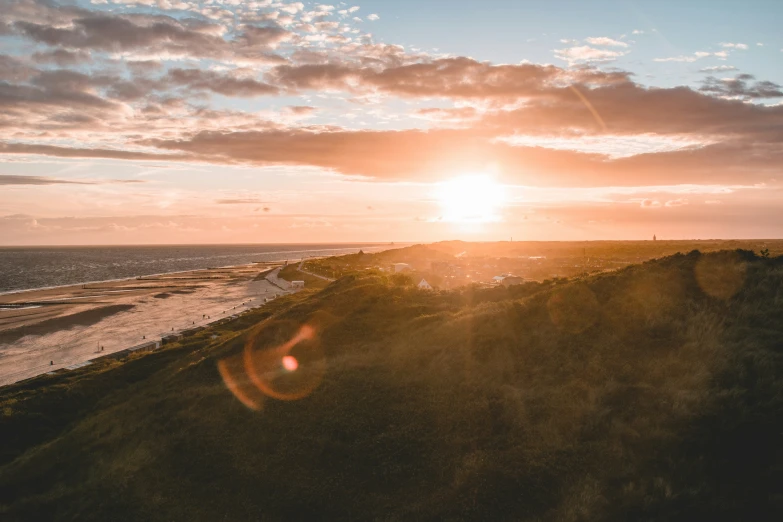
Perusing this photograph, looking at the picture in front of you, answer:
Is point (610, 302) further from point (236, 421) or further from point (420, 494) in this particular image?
point (236, 421)

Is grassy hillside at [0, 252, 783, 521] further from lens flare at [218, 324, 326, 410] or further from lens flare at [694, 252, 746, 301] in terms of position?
lens flare at [218, 324, 326, 410]

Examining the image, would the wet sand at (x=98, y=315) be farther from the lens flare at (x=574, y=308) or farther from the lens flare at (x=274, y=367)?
the lens flare at (x=574, y=308)

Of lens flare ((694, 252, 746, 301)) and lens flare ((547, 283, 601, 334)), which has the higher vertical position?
lens flare ((694, 252, 746, 301))

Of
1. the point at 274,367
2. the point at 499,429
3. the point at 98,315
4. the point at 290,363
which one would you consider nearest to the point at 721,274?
the point at 499,429

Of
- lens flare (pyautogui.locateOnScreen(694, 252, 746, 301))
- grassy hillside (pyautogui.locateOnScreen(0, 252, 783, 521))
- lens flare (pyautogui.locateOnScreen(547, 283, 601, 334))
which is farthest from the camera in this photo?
lens flare (pyautogui.locateOnScreen(547, 283, 601, 334))

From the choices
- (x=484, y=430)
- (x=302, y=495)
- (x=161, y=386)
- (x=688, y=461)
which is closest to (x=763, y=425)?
(x=688, y=461)

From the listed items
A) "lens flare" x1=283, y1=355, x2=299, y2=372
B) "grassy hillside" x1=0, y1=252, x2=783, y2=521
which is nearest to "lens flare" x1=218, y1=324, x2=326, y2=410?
"lens flare" x1=283, y1=355, x2=299, y2=372

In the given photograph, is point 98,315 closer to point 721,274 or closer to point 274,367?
point 274,367

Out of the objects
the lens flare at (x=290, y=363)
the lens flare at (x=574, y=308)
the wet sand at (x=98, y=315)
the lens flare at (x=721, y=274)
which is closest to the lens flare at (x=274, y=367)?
the lens flare at (x=290, y=363)
